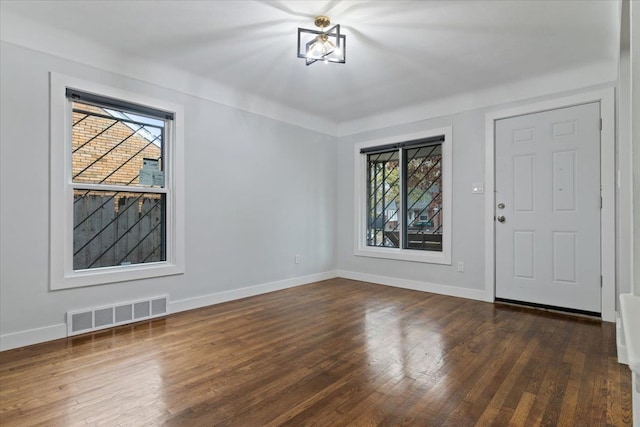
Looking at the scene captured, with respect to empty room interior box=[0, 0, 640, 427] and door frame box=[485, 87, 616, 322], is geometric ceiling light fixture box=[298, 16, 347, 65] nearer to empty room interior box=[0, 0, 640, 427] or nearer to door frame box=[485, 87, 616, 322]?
empty room interior box=[0, 0, 640, 427]

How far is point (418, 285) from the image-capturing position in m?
4.39

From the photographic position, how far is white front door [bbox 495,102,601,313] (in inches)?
127

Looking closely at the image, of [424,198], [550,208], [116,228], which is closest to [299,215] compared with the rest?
[424,198]

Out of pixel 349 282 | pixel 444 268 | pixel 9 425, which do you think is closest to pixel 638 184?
pixel 9 425

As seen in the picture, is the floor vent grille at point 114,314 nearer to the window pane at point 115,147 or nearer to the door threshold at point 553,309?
the window pane at point 115,147

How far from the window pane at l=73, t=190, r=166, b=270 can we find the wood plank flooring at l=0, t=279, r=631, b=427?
0.67 m

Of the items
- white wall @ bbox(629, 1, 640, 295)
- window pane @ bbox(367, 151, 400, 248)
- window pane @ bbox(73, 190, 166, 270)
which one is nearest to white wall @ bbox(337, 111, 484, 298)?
window pane @ bbox(367, 151, 400, 248)

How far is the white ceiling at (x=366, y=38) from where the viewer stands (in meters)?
2.39

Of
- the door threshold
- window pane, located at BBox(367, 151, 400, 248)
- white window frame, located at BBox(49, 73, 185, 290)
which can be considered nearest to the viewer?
white window frame, located at BBox(49, 73, 185, 290)

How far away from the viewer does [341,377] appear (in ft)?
6.72

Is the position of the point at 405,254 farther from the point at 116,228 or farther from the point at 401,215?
the point at 116,228

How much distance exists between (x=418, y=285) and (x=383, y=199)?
1383mm

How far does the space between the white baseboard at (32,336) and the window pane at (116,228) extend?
503 mm

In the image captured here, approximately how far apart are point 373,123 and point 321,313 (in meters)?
2.91
